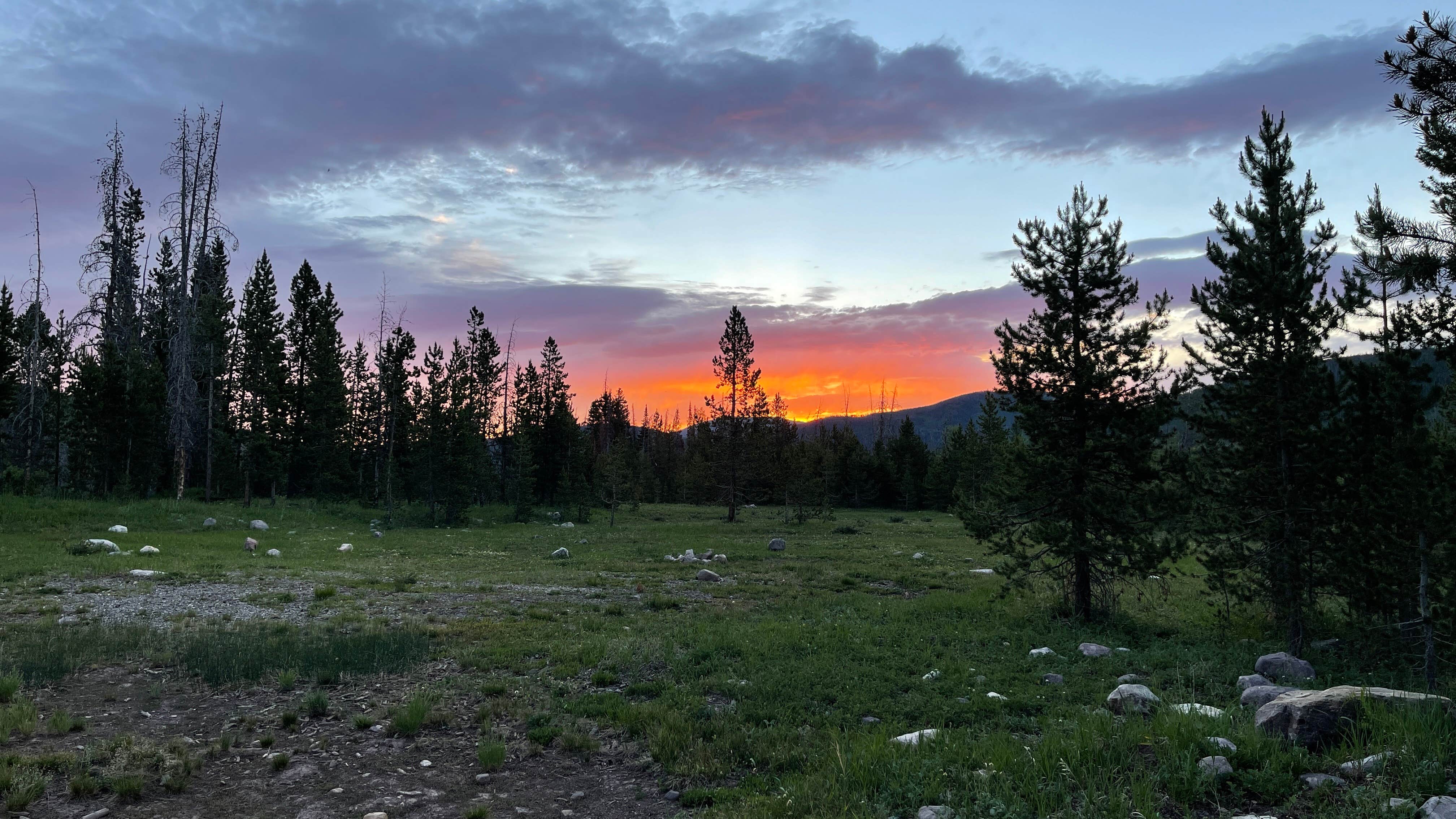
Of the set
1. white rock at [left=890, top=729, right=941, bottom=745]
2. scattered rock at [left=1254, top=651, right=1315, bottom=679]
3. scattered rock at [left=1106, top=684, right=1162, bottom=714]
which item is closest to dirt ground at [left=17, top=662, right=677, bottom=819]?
white rock at [left=890, top=729, right=941, bottom=745]

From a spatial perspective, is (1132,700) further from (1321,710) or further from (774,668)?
(774,668)

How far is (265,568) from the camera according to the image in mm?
22141

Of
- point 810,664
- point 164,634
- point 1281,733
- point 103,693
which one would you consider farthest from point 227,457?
point 1281,733

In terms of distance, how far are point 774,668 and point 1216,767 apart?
20.6 ft

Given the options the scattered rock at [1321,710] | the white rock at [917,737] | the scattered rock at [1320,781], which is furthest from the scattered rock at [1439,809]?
the white rock at [917,737]

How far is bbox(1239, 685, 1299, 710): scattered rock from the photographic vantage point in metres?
8.92

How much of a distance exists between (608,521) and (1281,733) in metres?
49.0

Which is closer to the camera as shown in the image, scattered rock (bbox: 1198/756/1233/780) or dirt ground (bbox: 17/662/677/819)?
scattered rock (bbox: 1198/756/1233/780)

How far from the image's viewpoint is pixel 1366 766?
5730 mm

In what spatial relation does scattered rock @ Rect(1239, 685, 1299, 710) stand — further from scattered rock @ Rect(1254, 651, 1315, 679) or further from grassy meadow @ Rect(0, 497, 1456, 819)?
scattered rock @ Rect(1254, 651, 1315, 679)

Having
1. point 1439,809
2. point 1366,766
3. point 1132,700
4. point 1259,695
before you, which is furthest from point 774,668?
point 1439,809

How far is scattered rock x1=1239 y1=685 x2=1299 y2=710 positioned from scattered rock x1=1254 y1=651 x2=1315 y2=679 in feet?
8.57

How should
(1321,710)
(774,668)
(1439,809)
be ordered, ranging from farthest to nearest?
(774,668), (1321,710), (1439,809)

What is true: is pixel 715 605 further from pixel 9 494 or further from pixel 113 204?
pixel 113 204
